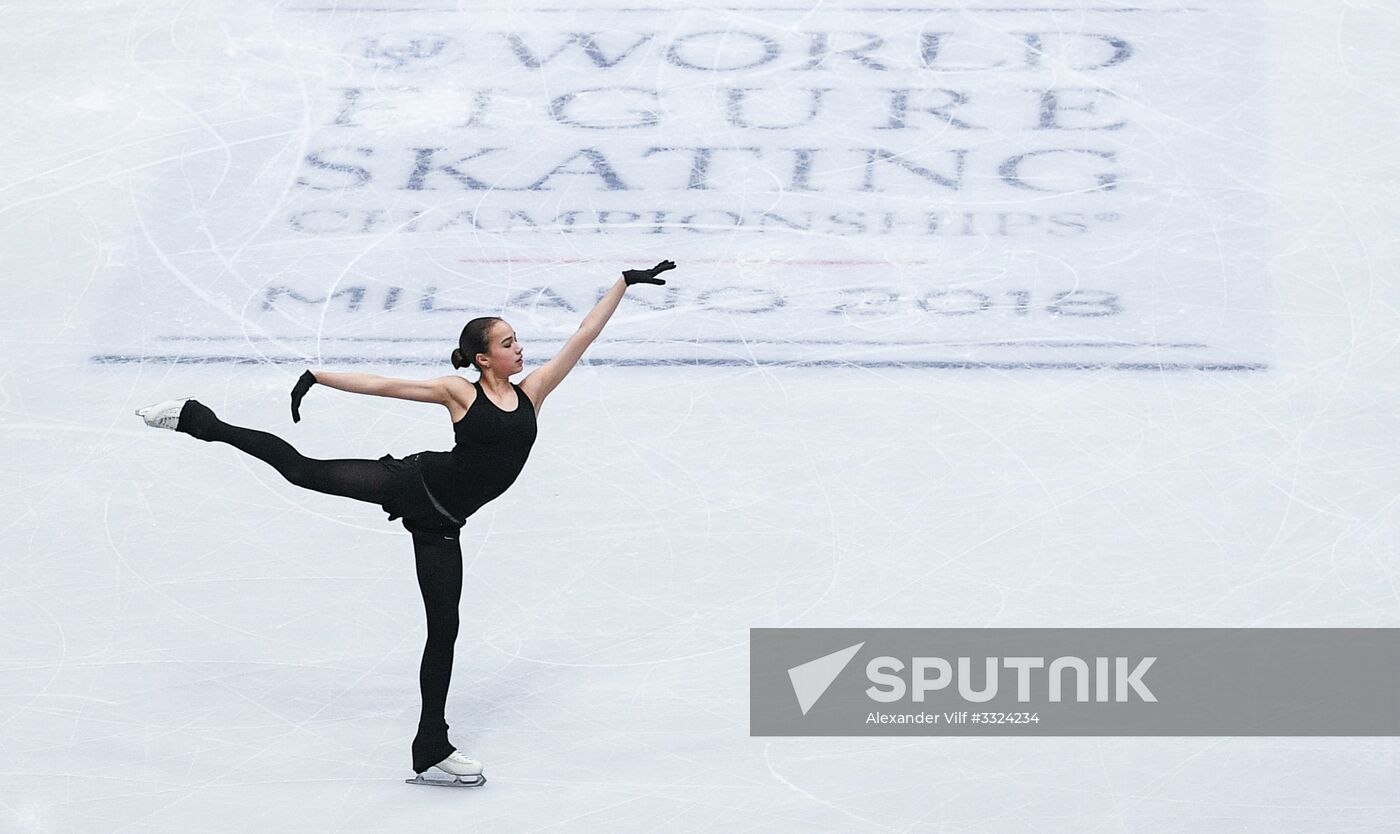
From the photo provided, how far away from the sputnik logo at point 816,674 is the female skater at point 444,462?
1.04 metres

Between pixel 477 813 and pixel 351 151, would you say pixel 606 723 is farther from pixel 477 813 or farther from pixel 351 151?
pixel 351 151

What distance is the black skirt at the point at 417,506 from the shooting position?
17.9ft

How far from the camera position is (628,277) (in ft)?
18.3

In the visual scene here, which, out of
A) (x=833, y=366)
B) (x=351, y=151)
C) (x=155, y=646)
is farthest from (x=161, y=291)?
(x=833, y=366)

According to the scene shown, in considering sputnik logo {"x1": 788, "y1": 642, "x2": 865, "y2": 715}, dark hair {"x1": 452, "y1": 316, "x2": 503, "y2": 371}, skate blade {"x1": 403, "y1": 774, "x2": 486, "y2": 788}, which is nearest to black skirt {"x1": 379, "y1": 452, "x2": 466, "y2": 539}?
dark hair {"x1": 452, "y1": 316, "x2": 503, "y2": 371}

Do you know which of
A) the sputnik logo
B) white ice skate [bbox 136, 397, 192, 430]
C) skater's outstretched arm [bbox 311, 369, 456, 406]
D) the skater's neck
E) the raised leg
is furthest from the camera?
the sputnik logo

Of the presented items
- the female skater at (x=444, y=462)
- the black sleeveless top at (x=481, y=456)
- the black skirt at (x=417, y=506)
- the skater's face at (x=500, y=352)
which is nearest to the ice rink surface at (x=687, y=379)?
the female skater at (x=444, y=462)

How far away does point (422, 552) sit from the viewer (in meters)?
5.47

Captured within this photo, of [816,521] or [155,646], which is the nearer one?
[155,646]

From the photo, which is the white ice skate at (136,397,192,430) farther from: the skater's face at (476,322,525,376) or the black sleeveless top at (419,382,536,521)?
the skater's face at (476,322,525,376)

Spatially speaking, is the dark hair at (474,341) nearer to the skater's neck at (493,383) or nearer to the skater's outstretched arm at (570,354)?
the skater's neck at (493,383)

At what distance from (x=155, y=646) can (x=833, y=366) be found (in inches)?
108

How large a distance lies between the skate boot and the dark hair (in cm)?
81

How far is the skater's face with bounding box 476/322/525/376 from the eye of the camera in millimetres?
5367
